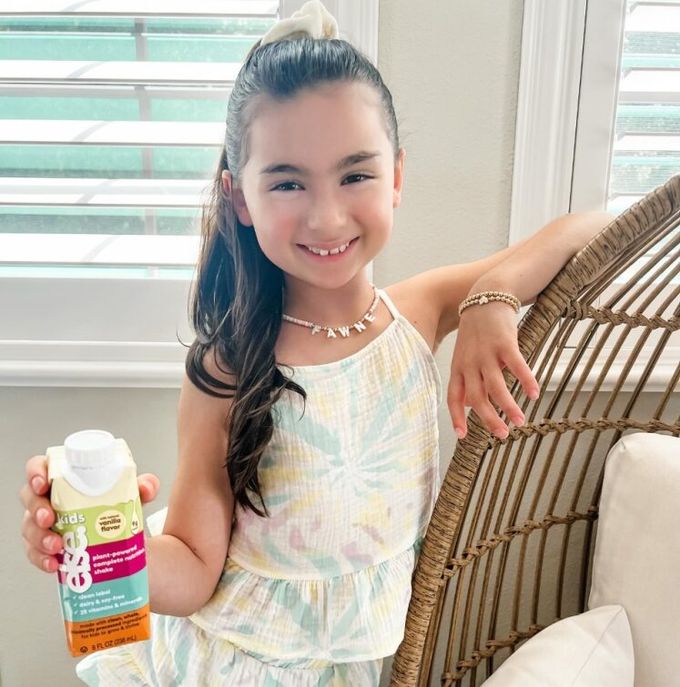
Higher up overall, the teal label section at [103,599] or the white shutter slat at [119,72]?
the white shutter slat at [119,72]

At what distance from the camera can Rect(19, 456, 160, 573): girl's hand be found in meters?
0.51

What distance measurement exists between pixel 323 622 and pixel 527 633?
313mm

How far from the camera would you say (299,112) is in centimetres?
70

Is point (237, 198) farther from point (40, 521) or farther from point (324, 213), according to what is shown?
point (40, 521)

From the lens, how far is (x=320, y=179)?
71cm

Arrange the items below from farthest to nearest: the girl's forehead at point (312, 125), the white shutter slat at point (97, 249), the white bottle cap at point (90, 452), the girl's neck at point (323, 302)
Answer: the white shutter slat at point (97, 249) < the girl's neck at point (323, 302) < the girl's forehead at point (312, 125) < the white bottle cap at point (90, 452)

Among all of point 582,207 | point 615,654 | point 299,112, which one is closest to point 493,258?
point 582,207

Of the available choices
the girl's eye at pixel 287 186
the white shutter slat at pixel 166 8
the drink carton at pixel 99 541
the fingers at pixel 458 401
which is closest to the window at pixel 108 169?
the white shutter slat at pixel 166 8

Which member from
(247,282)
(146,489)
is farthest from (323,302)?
(146,489)

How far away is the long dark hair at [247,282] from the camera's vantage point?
2.35 ft

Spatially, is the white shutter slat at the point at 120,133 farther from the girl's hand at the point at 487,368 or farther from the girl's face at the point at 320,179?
the girl's hand at the point at 487,368

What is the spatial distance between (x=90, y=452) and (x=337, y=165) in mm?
363

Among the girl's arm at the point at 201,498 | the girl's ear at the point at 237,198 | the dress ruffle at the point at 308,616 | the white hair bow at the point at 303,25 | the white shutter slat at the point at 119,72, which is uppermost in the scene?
the white hair bow at the point at 303,25

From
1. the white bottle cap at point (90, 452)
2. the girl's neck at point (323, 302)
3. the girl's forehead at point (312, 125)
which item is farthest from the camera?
the girl's neck at point (323, 302)
